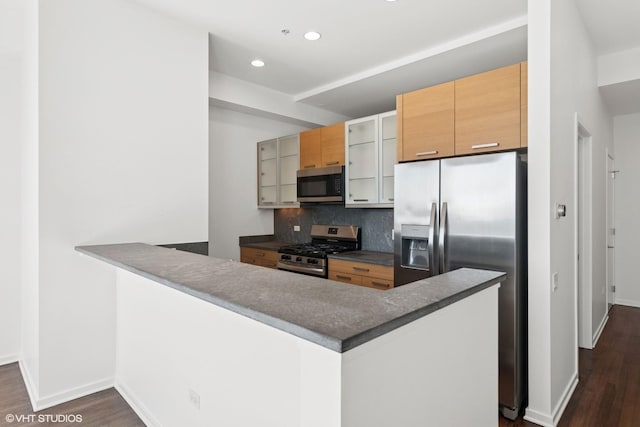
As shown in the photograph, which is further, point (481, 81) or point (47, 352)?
point (481, 81)

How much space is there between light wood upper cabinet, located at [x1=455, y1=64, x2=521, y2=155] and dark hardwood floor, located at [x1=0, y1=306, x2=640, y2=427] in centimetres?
186

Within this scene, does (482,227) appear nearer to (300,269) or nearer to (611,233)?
(300,269)

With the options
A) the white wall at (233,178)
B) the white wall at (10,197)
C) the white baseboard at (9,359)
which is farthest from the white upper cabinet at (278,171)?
the white baseboard at (9,359)

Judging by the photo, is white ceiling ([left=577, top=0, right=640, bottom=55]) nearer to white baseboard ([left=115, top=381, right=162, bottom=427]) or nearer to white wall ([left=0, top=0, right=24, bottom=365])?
white baseboard ([left=115, top=381, right=162, bottom=427])

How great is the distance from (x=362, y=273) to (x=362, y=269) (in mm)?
→ 40

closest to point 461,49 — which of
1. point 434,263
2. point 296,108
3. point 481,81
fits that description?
point 481,81

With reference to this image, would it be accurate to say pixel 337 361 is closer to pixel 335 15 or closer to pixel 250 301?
pixel 250 301

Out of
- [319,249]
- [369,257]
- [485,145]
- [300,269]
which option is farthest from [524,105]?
[300,269]

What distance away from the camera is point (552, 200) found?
7.34 feet

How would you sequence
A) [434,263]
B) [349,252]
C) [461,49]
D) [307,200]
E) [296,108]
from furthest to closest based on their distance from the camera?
[296,108] → [307,200] → [349,252] → [461,49] → [434,263]

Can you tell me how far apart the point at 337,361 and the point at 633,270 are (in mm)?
5770

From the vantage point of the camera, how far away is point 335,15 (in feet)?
9.00

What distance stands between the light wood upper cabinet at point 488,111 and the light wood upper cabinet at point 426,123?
0.07 m

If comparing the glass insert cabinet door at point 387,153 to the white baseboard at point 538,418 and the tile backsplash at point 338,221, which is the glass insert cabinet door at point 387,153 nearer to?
the tile backsplash at point 338,221
